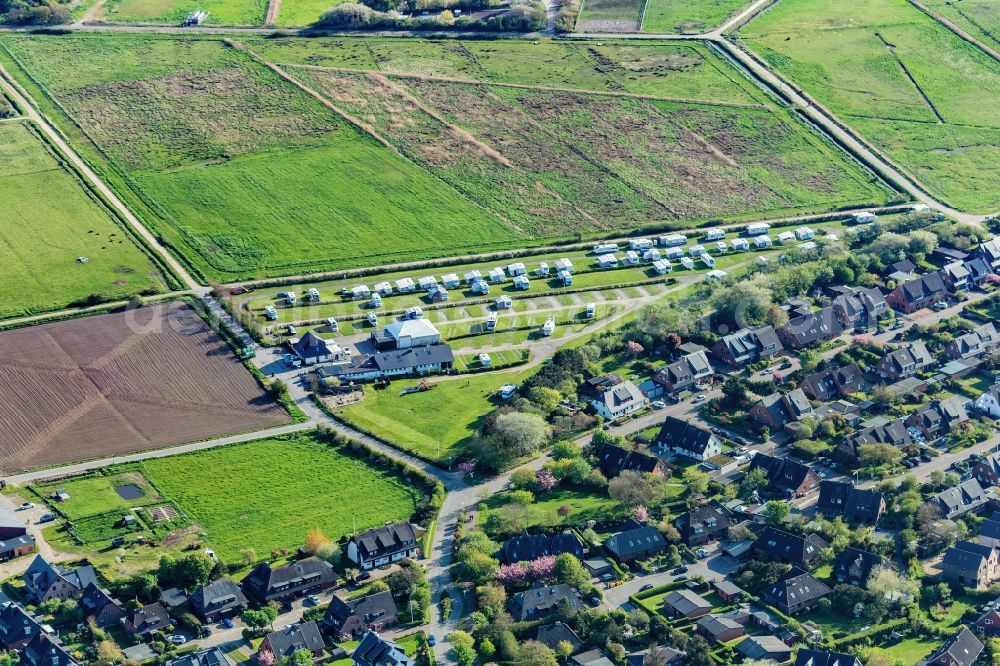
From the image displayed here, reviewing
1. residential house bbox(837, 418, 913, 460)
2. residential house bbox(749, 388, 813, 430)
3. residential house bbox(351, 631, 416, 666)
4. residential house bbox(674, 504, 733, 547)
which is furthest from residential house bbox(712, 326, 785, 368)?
residential house bbox(351, 631, 416, 666)

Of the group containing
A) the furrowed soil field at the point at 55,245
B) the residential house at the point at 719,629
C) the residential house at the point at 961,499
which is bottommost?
the furrowed soil field at the point at 55,245

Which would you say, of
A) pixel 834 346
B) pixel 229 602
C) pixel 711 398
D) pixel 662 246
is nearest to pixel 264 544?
pixel 229 602

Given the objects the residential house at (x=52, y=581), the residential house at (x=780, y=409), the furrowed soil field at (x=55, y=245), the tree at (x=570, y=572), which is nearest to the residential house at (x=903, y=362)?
the residential house at (x=780, y=409)

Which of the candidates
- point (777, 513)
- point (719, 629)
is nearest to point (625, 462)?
point (777, 513)

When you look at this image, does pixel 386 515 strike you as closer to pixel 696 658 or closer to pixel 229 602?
pixel 229 602

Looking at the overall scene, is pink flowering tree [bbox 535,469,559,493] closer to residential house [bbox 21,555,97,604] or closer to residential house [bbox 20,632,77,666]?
residential house [bbox 21,555,97,604]

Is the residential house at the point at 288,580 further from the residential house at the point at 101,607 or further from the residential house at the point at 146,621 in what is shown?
the residential house at the point at 101,607
